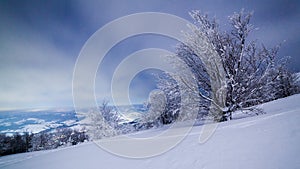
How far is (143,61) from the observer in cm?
1009

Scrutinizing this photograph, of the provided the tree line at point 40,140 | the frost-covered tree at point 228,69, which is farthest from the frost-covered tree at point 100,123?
the frost-covered tree at point 228,69

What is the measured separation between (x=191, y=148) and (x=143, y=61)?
7046mm

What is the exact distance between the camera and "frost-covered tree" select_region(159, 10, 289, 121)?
8.99 m

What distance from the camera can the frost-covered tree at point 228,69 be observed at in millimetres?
8992

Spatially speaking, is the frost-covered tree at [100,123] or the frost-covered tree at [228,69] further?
the frost-covered tree at [100,123]

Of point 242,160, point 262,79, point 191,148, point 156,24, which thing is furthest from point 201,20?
point 242,160

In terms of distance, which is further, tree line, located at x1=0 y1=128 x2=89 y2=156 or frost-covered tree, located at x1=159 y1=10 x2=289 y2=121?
tree line, located at x1=0 y1=128 x2=89 y2=156

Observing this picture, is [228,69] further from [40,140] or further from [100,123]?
[40,140]

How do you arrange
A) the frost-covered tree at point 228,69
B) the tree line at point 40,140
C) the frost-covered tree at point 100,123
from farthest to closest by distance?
1. the frost-covered tree at point 100,123
2. the tree line at point 40,140
3. the frost-covered tree at point 228,69

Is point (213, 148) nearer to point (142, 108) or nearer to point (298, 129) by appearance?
point (298, 129)

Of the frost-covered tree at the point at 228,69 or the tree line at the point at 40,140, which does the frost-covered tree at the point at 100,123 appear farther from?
the frost-covered tree at the point at 228,69

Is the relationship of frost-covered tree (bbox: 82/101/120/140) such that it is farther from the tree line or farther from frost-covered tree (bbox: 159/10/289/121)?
frost-covered tree (bbox: 159/10/289/121)

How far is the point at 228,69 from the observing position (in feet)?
30.1

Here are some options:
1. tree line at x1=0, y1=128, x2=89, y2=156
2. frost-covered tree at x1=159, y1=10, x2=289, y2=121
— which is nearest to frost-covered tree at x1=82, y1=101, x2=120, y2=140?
tree line at x1=0, y1=128, x2=89, y2=156
